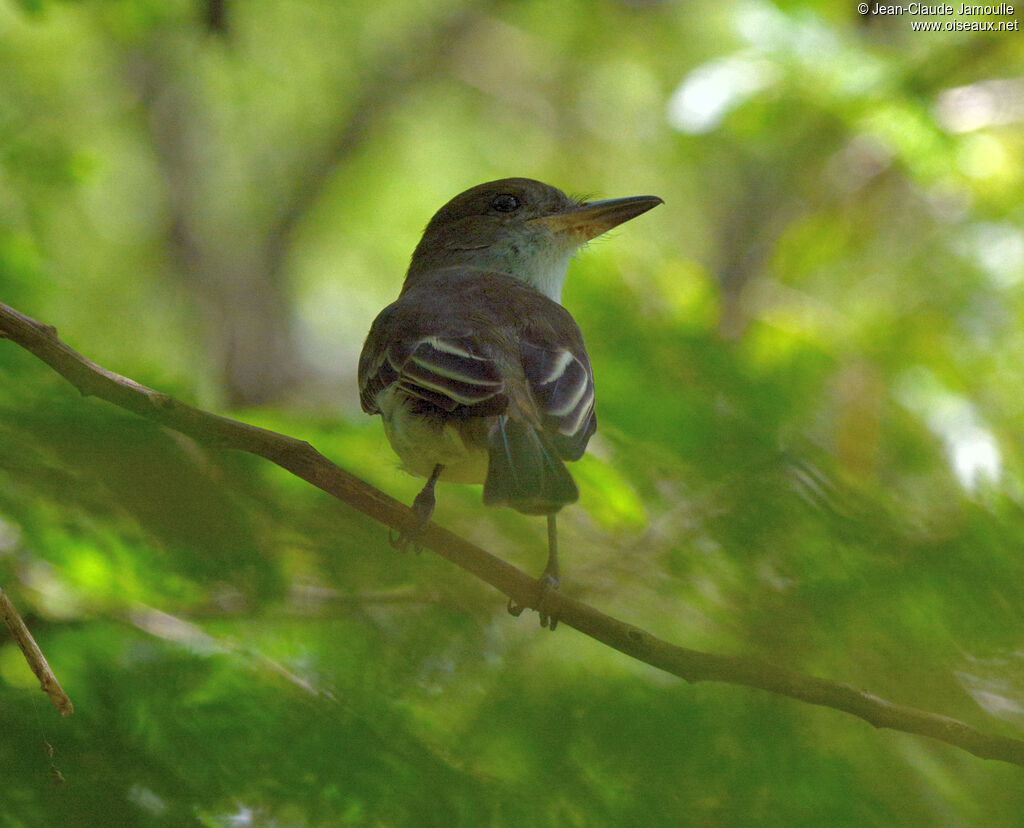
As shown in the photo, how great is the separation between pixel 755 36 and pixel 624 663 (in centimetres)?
328

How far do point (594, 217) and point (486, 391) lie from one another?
1342mm

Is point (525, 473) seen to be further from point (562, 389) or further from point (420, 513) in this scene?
point (562, 389)

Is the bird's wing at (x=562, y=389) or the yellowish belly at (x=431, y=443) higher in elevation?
the bird's wing at (x=562, y=389)

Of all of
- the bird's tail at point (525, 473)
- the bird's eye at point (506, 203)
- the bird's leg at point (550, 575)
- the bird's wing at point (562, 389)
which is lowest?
the bird's leg at point (550, 575)

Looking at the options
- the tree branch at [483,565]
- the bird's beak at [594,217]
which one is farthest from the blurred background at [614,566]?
the bird's beak at [594,217]

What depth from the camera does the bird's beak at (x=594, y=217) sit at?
11.3 ft

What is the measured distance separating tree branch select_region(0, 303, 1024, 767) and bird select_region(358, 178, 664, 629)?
8 centimetres

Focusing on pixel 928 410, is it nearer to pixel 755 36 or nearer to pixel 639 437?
pixel 755 36

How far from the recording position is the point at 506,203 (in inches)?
155

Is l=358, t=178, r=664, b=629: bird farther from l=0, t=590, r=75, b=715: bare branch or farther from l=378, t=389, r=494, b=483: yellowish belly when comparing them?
l=0, t=590, r=75, b=715: bare branch

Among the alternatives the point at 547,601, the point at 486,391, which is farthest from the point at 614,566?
the point at 486,391

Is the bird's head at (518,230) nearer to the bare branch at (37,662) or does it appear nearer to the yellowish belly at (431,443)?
the yellowish belly at (431,443)

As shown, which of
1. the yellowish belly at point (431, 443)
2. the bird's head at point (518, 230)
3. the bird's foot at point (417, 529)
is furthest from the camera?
the bird's head at point (518, 230)

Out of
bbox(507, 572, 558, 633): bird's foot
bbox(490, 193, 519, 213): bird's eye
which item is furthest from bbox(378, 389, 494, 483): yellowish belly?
bbox(490, 193, 519, 213): bird's eye
